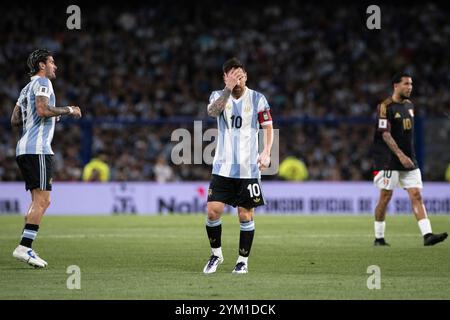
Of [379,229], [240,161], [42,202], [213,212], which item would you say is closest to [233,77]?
[240,161]

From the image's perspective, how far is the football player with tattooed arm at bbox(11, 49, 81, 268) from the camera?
37.8 feet

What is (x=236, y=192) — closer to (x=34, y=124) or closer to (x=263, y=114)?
(x=263, y=114)

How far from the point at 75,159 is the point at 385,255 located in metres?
A: 16.0

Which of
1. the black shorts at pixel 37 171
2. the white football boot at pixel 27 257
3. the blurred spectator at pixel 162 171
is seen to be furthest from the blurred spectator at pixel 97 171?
the white football boot at pixel 27 257

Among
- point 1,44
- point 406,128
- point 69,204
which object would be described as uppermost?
point 1,44

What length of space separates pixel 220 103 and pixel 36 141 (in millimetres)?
2542

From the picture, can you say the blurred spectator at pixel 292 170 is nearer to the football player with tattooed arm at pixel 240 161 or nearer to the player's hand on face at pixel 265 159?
the football player with tattooed arm at pixel 240 161

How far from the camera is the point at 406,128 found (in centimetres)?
1476

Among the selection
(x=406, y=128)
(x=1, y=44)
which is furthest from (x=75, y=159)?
(x=406, y=128)

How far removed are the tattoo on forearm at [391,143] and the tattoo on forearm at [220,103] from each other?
4383mm

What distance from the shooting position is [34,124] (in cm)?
1173

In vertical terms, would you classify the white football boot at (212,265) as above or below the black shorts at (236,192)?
below

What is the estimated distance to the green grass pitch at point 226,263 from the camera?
30.2 feet
